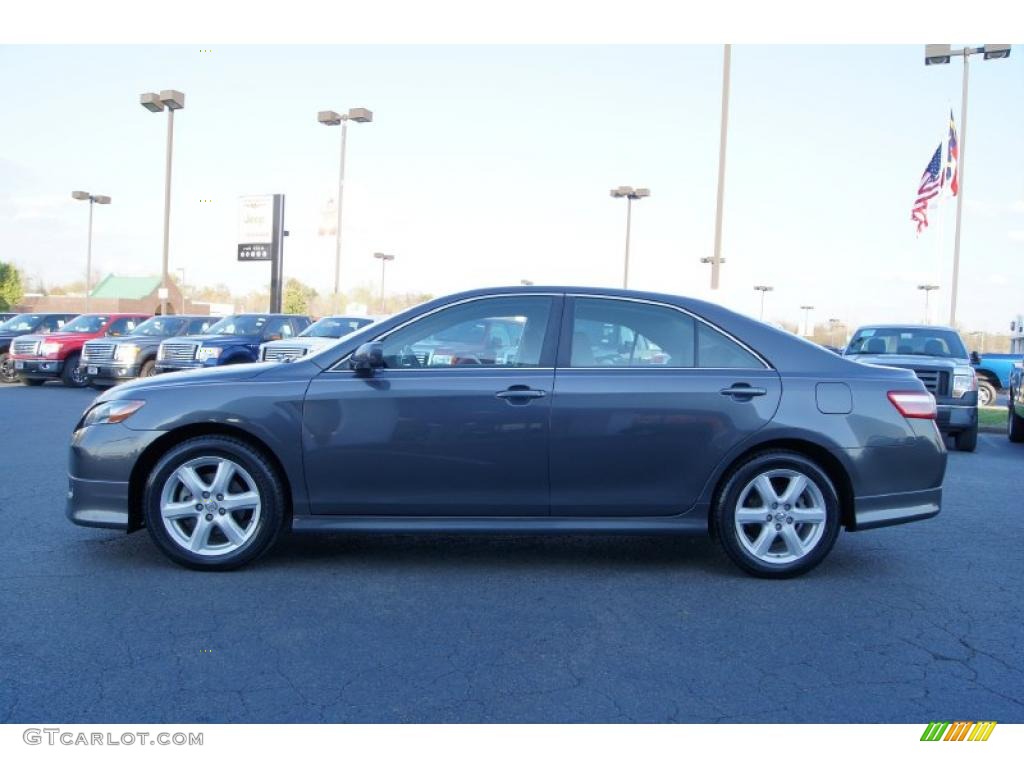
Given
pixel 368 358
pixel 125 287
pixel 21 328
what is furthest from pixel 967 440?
pixel 125 287

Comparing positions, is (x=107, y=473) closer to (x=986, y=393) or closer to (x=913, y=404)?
(x=913, y=404)

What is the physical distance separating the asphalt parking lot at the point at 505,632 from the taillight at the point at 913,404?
0.96m

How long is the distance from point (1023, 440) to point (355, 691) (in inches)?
508

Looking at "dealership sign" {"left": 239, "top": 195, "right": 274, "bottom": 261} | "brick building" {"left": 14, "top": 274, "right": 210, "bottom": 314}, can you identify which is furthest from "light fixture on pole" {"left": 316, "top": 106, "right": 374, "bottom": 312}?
"brick building" {"left": 14, "top": 274, "right": 210, "bottom": 314}

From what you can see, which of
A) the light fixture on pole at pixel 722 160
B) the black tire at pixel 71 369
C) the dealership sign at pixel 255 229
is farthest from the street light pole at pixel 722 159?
the dealership sign at pixel 255 229

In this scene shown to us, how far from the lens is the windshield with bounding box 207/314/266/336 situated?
20.2 m

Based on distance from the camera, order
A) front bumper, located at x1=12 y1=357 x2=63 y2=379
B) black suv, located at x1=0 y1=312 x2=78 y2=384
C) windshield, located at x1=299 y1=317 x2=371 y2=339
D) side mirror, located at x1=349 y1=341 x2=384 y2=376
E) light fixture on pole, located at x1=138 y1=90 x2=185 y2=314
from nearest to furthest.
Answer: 1. side mirror, located at x1=349 y1=341 x2=384 y2=376
2. windshield, located at x1=299 y1=317 x2=371 y2=339
3. front bumper, located at x1=12 y1=357 x2=63 y2=379
4. black suv, located at x1=0 y1=312 x2=78 y2=384
5. light fixture on pole, located at x1=138 y1=90 x2=185 y2=314

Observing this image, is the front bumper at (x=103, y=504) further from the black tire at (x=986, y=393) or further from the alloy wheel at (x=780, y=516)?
the black tire at (x=986, y=393)

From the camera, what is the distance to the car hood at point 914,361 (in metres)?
11.8

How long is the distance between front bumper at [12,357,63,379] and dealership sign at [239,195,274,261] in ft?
47.6
